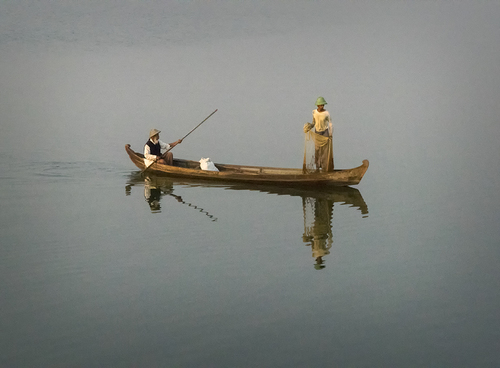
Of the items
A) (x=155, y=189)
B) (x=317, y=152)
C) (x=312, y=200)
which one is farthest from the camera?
(x=155, y=189)

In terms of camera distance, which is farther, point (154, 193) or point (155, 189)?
point (155, 189)

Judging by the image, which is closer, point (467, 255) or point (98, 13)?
point (467, 255)

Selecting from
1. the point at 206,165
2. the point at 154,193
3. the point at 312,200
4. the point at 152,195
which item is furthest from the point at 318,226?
the point at 206,165

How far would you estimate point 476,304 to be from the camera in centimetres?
570

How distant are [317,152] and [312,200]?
1001mm

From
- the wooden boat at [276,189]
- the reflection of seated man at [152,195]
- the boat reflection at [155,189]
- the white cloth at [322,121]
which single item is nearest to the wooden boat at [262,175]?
the wooden boat at [276,189]

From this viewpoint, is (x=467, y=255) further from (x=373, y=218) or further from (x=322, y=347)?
(x=322, y=347)

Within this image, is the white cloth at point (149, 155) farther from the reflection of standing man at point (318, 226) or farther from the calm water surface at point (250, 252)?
the reflection of standing man at point (318, 226)

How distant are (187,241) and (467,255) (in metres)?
3.55

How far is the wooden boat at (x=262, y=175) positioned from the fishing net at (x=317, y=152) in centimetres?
15

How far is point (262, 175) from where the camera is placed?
1139cm

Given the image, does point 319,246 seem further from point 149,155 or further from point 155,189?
point 149,155

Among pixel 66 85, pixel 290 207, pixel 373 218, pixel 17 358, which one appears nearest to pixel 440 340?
pixel 17 358

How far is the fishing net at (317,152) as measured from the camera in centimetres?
1067
